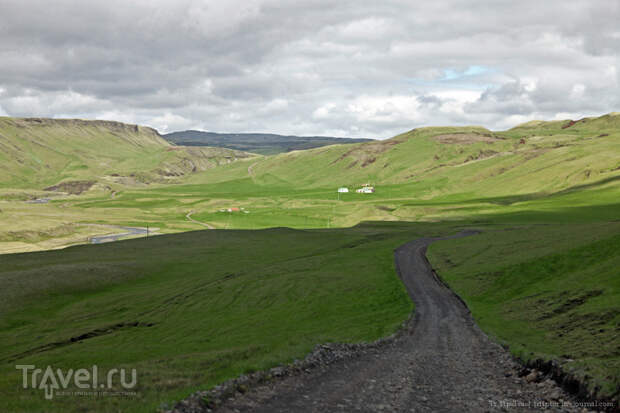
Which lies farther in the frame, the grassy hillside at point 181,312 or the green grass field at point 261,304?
the green grass field at point 261,304

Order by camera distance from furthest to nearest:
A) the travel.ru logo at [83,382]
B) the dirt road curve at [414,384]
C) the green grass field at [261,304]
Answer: the green grass field at [261,304] < the travel.ru logo at [83,382] < the dirt road curve at [414,384]

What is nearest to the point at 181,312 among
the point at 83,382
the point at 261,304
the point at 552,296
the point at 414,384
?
the point at 261,304

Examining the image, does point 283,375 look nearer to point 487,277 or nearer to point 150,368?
point 150,368

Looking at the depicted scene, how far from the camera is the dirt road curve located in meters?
19.4

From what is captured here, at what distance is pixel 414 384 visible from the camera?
22.8m

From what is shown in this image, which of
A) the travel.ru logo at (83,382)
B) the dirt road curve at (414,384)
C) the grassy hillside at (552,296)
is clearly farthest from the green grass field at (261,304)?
the dirt road curve at (414,384)

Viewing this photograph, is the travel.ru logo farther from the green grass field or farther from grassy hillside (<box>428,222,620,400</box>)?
grassy hillside (<box>428,222,620,400</box>)

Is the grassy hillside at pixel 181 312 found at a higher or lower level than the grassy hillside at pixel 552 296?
lower

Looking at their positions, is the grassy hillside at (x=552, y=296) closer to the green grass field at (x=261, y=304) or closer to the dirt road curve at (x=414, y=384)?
the green grass field at (x=261, y=304)

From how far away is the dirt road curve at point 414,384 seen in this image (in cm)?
1936

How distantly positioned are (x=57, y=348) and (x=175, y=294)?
21300mm

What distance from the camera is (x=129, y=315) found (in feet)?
180

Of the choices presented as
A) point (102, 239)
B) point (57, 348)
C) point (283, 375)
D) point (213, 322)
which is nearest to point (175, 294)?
point (213, 322)

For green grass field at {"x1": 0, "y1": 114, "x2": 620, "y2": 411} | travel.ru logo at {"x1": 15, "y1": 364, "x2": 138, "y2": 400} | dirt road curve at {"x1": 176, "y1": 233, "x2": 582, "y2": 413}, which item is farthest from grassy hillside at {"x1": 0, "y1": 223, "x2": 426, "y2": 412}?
dirt road curve at {"x1": 176, "y1": 233, "x2": 582, "y2": 413}
